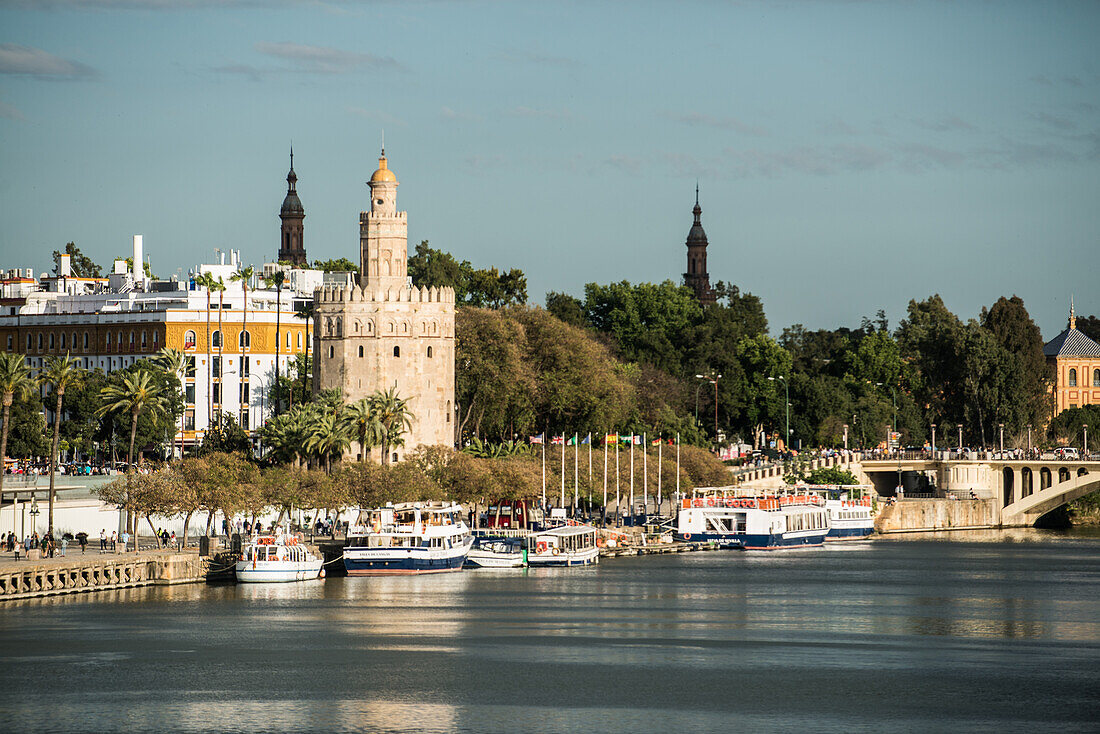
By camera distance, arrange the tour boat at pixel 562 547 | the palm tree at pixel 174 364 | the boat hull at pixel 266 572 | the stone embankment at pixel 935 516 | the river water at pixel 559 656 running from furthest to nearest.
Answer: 1. the stone embankment at pixel 935 516
2. the palm tree at pixel 174 364
3. the tour boat at pixel 562 547
4. the boat hull at pixel 266 572
5. the river water at pixel 559 656

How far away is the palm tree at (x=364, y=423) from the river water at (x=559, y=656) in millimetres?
13344

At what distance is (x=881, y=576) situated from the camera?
9400 centimetres

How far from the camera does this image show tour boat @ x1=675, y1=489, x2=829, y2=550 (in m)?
113

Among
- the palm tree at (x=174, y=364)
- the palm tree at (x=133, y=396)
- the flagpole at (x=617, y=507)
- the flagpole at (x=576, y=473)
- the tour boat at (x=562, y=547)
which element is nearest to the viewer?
the tour boat at (x=562, y=547)

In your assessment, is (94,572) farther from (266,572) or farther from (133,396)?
(133,396)

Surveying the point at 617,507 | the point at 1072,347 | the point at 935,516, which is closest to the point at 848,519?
the point at 935,516

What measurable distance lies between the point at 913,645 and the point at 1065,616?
40.7ft

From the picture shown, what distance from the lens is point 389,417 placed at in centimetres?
10344

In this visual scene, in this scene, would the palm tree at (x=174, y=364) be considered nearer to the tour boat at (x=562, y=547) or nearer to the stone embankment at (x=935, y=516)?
the tour boat at (x=562, y=547)

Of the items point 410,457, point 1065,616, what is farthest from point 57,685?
point 410,457

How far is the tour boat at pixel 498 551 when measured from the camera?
94.1 m

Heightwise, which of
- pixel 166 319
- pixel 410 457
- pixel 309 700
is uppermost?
pixel 166 319

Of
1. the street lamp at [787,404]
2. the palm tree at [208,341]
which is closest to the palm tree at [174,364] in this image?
the palm tree at [208,341]

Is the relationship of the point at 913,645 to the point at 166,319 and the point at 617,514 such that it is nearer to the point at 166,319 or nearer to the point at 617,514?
the point at 617,514
